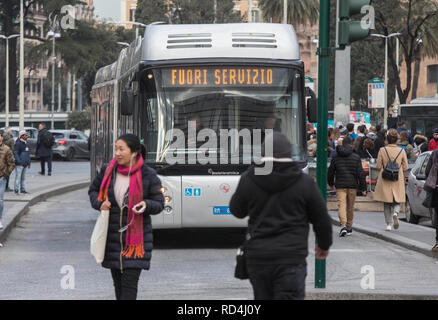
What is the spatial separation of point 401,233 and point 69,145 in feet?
114

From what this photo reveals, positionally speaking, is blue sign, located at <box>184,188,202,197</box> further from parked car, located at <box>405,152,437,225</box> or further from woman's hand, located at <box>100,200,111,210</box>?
parked car, located at <box>405,152,437,225</box>

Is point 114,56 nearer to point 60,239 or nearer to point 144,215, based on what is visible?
point 60,239

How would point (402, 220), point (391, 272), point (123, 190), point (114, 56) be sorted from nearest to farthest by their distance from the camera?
point (123, 190), point (391, 272), point (402, 220), point (114, 56)

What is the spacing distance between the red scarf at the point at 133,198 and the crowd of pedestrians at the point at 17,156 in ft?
27.5

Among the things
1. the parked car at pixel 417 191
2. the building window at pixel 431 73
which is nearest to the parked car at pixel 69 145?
the parked car at pixel 417 191

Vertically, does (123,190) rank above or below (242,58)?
below

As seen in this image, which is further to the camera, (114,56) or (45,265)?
(114,56)

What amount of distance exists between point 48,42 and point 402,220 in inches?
1352

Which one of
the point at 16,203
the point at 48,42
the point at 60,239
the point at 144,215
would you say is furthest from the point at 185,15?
the point at 144,215

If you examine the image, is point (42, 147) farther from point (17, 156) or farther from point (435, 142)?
point (435, 142)

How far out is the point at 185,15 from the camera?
7500 centimetres

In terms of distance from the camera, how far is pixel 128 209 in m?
7.90

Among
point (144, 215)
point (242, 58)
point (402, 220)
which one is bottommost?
point (402, 220)

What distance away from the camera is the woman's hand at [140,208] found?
7.84m
